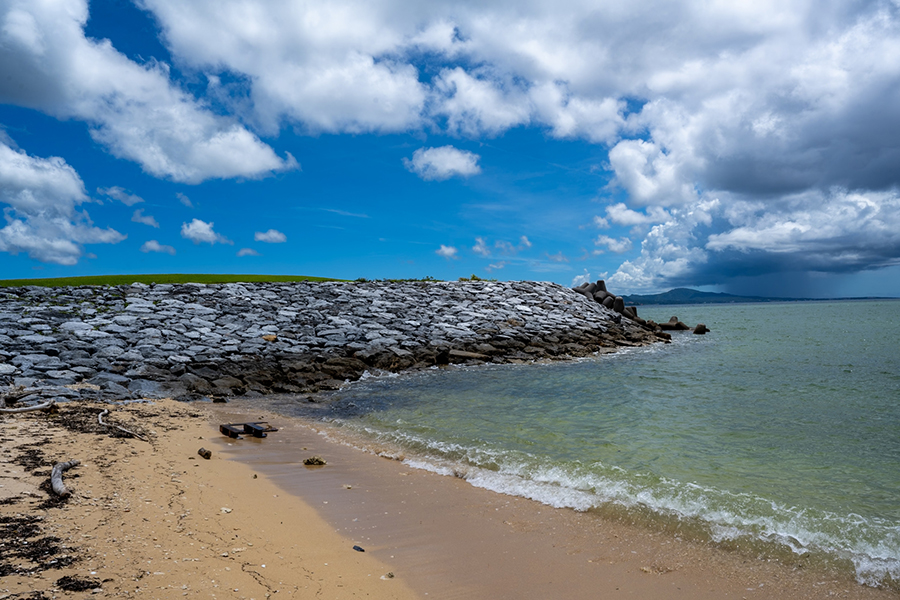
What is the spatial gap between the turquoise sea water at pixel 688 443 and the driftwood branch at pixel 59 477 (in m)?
4.51

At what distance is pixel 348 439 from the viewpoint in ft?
30.8

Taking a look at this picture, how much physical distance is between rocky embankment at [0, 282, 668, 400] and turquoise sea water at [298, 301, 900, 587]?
2.64m

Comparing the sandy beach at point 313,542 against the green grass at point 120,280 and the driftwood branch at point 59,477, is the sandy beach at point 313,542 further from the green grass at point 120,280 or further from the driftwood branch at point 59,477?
the green grass at point 120,280

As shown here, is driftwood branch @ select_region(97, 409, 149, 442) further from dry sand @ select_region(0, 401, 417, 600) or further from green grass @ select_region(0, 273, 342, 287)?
green grass @ select_region(0, 273, 342, 287)

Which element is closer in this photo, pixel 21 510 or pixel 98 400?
pixel 21 510

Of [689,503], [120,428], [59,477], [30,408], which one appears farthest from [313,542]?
[30,408]

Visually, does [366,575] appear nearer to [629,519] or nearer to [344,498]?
[344,498]

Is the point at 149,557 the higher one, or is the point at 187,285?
the point at 187,285

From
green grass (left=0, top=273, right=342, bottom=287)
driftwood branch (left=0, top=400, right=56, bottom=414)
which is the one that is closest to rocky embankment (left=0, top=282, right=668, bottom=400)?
driftwood branch (left=0, top=400, right=56, bottom=414)

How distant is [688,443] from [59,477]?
29.3 ft

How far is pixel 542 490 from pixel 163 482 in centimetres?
479

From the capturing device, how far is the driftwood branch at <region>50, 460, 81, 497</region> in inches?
196

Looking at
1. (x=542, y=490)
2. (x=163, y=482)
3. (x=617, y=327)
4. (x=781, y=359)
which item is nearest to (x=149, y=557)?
(x=163, y=482)

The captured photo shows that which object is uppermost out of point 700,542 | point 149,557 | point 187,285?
point 187,285
